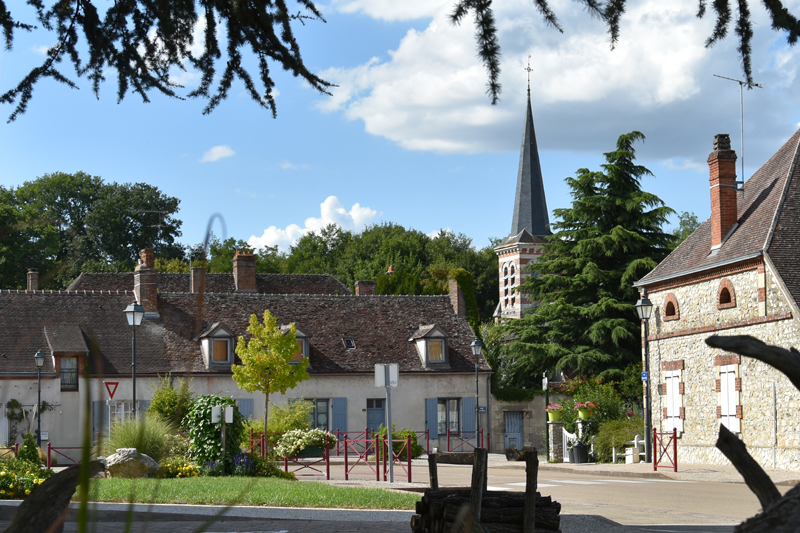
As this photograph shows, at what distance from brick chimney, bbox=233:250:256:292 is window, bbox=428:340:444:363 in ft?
38.6

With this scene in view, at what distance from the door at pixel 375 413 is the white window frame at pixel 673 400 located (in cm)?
1139

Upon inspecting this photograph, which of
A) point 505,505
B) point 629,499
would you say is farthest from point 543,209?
point 505,505

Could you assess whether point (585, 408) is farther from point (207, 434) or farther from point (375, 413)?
point (207, 434)

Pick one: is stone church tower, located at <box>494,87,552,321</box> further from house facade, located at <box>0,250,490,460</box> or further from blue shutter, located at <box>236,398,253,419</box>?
blue shutter, located at <box>236,398,253,419</box>

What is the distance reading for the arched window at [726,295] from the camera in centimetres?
2355

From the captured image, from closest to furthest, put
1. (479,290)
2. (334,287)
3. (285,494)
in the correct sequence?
(285,494), (334,287), (479,290)

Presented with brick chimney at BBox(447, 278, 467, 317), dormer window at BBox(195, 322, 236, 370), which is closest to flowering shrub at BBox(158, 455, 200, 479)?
dormer window at BBox(195, 322, 236, 370)

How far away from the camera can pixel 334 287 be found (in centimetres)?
4778

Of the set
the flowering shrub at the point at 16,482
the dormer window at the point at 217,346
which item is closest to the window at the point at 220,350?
the dormer window at the point at 217,346

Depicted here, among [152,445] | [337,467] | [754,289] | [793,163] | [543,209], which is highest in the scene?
[543,209]

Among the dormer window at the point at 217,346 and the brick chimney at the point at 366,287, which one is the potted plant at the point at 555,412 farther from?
the brick chimney at the point at 366,287

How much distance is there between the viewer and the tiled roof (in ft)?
104

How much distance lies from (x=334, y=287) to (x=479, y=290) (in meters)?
20.6

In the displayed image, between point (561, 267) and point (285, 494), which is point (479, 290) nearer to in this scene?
point (561, 267)
